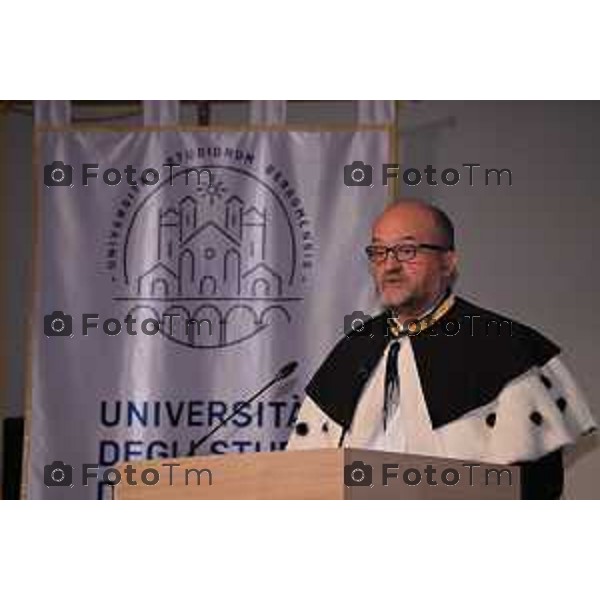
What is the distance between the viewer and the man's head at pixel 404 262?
14.0ft

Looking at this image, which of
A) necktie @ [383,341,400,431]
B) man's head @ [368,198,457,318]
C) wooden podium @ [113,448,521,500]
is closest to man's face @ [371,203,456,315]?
man's head @ [368,198,457,318]

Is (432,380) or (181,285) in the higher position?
(181,285)

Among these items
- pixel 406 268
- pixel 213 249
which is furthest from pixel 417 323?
pixel 213 249

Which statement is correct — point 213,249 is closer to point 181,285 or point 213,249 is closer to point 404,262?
point 181,285

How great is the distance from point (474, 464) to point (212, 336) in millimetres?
1754

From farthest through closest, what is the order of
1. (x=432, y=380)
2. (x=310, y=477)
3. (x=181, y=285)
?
1. (x=181, y=285)
2. (x=432, y=380)
3. (x=310, y=477)

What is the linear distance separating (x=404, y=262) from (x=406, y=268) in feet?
0.07

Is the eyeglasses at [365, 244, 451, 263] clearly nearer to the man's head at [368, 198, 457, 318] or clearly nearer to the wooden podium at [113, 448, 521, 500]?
the man's head at [368, 198, 457, 318]

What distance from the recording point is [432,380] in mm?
4242

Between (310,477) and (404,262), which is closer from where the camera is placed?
(310,477)

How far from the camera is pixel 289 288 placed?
433 centimetres

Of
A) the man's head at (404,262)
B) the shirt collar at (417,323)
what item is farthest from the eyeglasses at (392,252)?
the shirt collar at (417,323)

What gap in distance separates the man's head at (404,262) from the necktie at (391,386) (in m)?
0.14

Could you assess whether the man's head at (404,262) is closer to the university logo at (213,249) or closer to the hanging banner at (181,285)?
the hanging banner at (181,285)
